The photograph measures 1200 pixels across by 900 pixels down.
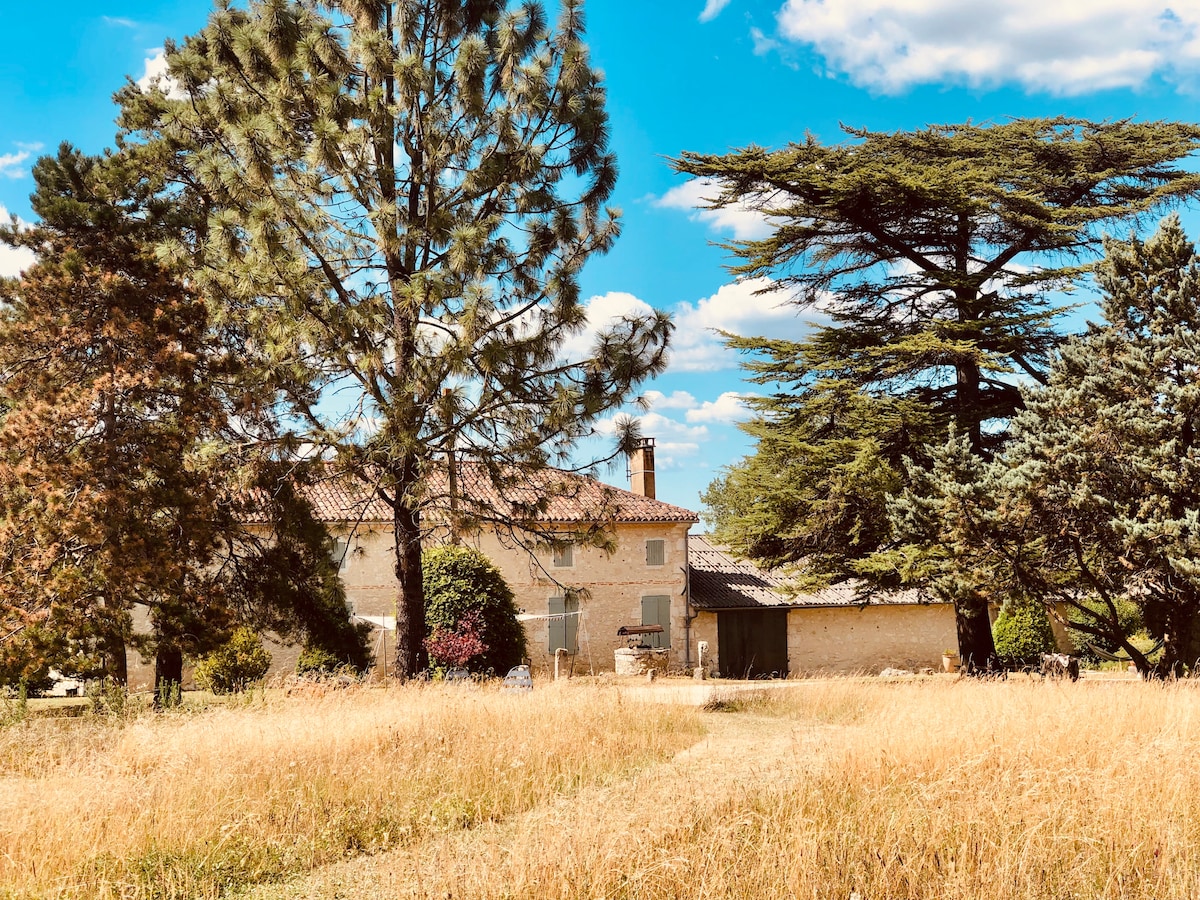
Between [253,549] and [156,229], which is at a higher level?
[156,229]

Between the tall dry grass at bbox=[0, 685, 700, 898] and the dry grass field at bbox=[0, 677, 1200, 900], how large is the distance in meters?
0.02

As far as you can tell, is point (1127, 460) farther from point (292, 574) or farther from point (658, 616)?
point (658, 616)

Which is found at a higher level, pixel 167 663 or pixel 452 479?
pixel 452 479

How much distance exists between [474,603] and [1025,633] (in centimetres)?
1613

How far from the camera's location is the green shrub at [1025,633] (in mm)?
26234

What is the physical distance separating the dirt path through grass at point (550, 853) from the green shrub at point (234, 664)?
14.0m

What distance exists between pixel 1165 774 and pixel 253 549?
43.8 ft

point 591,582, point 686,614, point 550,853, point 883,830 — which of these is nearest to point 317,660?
point 591,582

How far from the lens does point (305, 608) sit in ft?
49.5

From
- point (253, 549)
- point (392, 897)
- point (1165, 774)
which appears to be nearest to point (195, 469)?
point (253, 549)

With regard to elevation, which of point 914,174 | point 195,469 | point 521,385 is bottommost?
point 195,469

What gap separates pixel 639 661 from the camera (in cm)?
2370

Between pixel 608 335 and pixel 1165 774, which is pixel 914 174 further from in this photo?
pixel 1165 774

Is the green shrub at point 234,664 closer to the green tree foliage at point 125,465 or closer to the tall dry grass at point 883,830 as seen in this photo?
the green tree foliage at point 125,465
